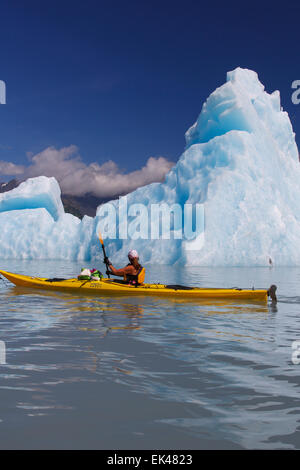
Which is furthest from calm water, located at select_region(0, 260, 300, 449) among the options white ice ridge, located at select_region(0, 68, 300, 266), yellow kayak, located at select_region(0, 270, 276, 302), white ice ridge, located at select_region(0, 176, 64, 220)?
white ice ridge, located at select_region(0, 176, 64, 220)

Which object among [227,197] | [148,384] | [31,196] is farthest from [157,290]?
[31,196]

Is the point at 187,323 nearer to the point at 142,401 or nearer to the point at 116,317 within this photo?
the point at 116,317

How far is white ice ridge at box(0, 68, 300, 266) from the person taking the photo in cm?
2967

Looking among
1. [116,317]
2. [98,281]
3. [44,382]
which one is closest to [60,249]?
[98,281]

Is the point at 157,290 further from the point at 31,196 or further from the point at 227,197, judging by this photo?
the point at 31,196

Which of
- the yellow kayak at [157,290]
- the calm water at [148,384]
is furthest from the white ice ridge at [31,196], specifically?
the calm water at [148,384]

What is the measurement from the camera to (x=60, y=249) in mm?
40188

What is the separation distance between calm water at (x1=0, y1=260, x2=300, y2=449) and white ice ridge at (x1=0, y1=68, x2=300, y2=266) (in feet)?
74.3

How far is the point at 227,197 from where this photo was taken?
1203 inches

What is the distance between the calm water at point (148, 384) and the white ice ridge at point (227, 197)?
22661 millimetres

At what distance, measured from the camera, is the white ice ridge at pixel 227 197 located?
29672 mm

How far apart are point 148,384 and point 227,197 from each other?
2767 centimetres

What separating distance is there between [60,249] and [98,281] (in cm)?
3015

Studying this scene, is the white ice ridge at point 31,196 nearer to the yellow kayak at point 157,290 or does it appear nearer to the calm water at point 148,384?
the yellow kayak at point 157,290
